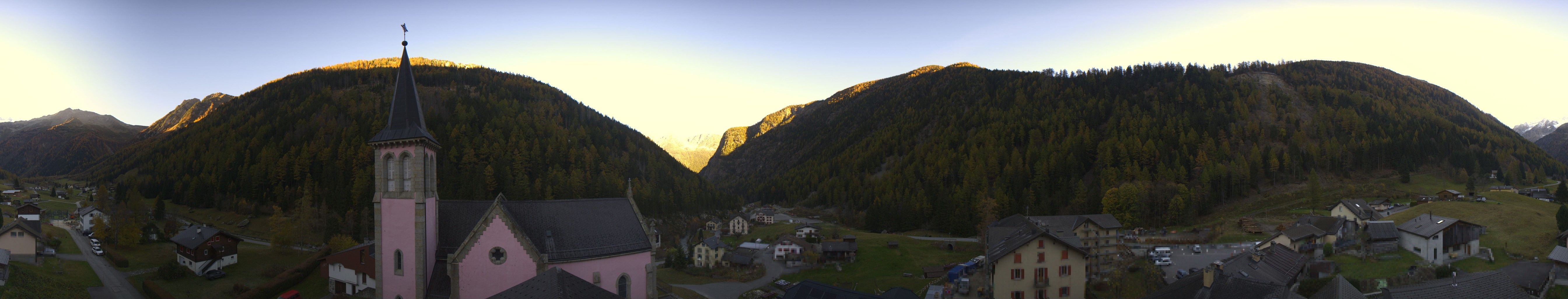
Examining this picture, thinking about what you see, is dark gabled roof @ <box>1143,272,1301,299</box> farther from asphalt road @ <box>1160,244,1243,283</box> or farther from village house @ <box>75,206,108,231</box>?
village house @ <box>75,206,108,231</box>

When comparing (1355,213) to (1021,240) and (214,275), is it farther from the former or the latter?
(214,275)

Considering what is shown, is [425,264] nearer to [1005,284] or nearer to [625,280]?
[625,280]

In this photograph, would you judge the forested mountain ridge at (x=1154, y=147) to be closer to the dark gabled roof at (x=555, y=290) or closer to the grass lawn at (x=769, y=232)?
the grass lawn at (x=769, y=232)

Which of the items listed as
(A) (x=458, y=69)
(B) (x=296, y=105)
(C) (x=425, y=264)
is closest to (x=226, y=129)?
(B) (x=296, y=105)

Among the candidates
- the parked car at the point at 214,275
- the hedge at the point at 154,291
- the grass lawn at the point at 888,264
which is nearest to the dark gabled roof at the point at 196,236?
the parked car at the point at 214,275

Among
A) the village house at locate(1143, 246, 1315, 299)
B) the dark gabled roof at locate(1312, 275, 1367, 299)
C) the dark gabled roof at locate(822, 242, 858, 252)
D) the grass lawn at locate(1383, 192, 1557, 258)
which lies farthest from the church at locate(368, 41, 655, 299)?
the grass lawn at locate(1383, 192, 1557, 258)

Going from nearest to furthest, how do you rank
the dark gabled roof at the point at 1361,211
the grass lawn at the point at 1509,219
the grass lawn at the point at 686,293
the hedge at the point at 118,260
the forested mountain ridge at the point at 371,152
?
the grass lawn at the point at 1509,219
the grass lawn at the point at 686,293
the hedge at the point at 118,260
the dark gabled roof at the point at 1361,211
the forested mountain ridge at the point at 371,152

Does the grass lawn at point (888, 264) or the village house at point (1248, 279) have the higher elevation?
the village house at point (1248, 279)
